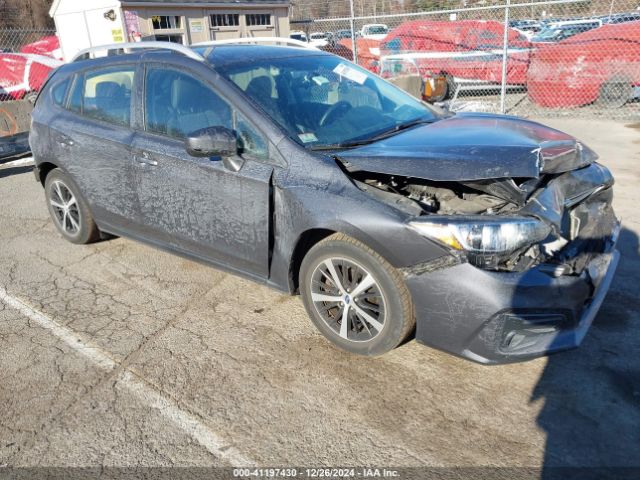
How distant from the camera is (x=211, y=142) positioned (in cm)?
319

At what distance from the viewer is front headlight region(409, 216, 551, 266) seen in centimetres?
263

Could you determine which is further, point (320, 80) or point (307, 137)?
point (320, 80)

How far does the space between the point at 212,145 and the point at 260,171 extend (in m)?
0.32

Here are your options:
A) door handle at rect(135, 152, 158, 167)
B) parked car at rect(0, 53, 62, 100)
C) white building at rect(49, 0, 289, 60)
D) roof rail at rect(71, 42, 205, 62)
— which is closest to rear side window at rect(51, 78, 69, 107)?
roof rail at rect(71, 42, 205, 62)

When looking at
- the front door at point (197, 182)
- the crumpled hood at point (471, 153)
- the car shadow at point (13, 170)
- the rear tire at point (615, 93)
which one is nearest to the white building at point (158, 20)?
the car shadow at point (13, 170)

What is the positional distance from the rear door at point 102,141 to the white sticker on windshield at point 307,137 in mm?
1473

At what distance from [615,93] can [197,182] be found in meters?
10.1

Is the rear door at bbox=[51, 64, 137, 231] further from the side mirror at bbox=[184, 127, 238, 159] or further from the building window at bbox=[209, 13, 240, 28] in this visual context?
the building window at bbox=[209, 13, 240, 28]

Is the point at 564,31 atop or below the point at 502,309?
atop

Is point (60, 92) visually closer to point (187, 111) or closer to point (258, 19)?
point (187, 111)

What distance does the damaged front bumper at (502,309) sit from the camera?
259cm

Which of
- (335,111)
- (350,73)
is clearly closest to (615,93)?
(350,73)

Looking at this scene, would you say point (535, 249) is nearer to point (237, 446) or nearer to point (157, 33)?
point (237, 446)

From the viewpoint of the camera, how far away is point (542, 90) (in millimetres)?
11414
